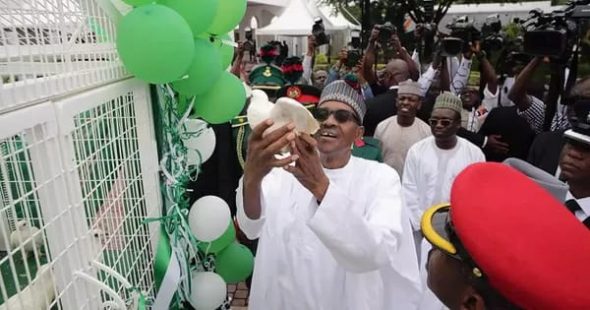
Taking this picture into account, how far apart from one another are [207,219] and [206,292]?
31 centimetres

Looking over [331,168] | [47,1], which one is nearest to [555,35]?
[331,168]

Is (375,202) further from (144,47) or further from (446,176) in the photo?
(446,176)

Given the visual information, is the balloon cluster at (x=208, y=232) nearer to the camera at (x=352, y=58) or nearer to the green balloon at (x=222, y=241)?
the green balloon at (x=222, y=241)

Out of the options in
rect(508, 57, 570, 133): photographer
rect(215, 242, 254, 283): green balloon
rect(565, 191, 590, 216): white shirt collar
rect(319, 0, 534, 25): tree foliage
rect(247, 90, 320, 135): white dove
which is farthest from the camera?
rect(319, 0, 534, 25): tree foliage

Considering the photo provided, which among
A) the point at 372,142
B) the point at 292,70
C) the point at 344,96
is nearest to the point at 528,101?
the point at 372,142

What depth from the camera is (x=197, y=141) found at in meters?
1.93

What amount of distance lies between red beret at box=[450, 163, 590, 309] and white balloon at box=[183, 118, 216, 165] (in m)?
1.18

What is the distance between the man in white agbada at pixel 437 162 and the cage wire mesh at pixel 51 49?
2340mm

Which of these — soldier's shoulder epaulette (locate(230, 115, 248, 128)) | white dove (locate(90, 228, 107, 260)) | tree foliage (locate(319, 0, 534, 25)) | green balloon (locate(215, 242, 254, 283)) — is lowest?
green balloon (locate(215, 242, 254, 283))

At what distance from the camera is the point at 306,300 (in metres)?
1.74

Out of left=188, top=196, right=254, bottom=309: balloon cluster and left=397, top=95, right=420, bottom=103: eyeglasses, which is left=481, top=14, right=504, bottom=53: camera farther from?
left=188, top=196, right=254, bottom=309: balloon cluster

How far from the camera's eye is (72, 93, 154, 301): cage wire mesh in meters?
Result: 1.26

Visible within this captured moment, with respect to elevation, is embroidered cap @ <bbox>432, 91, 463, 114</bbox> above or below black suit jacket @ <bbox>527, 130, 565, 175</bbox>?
above

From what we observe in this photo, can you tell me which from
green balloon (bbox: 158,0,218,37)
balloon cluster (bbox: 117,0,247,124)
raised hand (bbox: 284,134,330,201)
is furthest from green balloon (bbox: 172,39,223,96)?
raised hand (bbox: 284,134,330,201)
